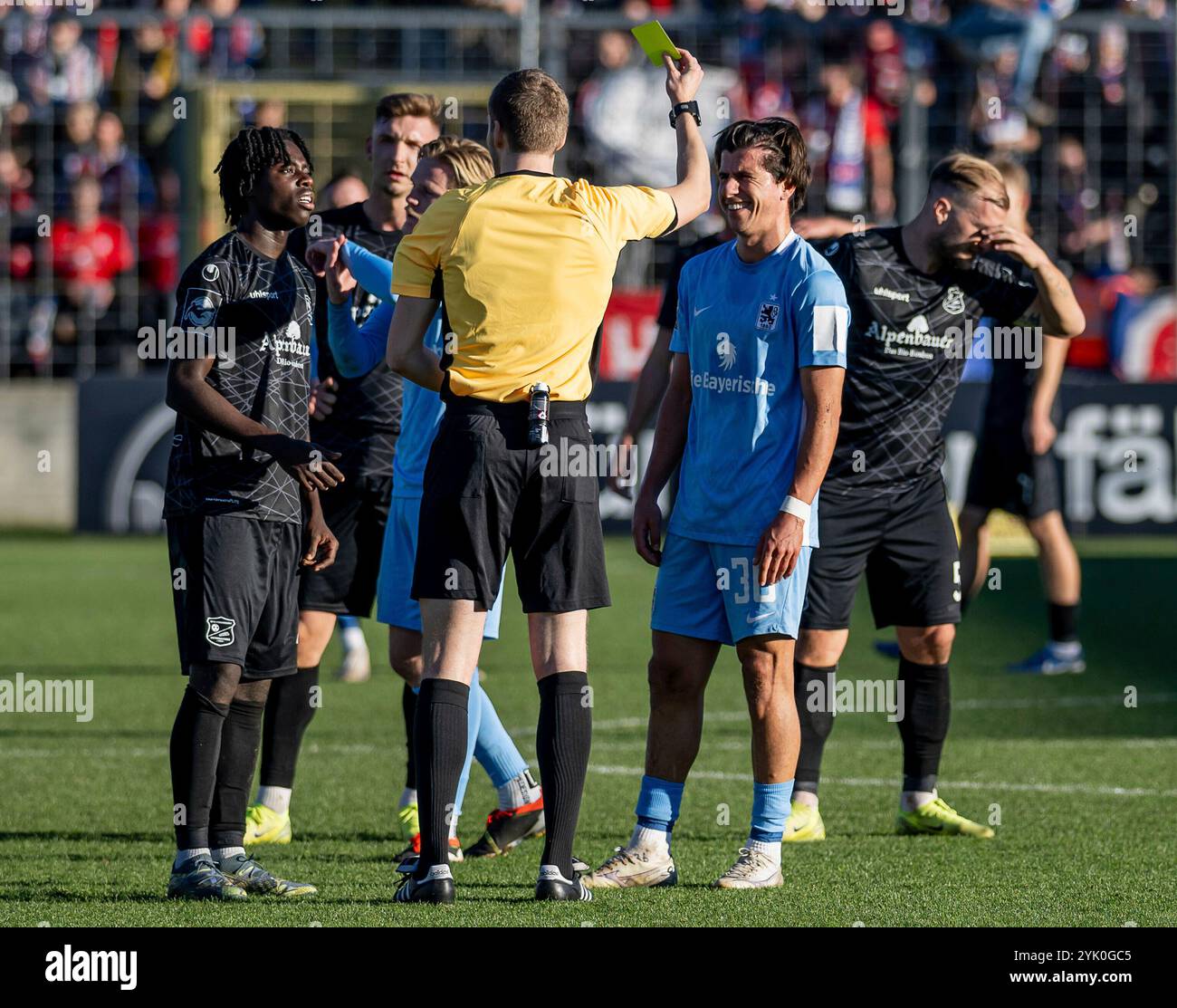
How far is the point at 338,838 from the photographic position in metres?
6.18

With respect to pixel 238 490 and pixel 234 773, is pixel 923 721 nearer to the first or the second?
pixel 234 773

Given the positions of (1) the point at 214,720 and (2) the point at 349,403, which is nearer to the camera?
(1) the point at 214,720

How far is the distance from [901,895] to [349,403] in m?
2.64

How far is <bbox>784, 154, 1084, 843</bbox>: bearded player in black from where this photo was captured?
6.34 m

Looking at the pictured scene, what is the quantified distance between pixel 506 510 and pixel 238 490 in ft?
2.54

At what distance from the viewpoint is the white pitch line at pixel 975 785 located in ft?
22.8

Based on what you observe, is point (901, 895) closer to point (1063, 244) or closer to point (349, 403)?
point (349, 403)

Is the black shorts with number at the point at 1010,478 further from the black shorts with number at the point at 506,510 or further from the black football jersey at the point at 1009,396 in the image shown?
the black shorts with number at the point at 506,510

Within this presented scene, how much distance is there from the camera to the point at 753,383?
5332 millimetres

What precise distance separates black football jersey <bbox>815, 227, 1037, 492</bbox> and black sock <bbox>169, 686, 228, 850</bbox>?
2322mm
